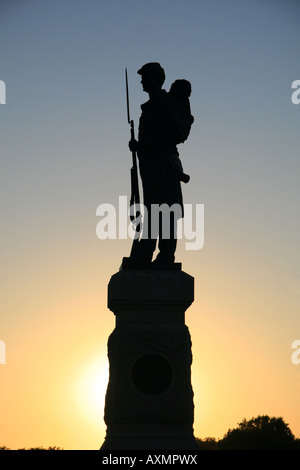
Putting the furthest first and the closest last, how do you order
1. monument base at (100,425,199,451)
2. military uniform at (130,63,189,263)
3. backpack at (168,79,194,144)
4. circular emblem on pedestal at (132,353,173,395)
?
backpack at (168,79,194,144) → military uniform at (130,63,189,263) → circular emblem on pedestal at (132,353,173,395) → monument base at (100,425,199,451)

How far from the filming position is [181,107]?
18.0m

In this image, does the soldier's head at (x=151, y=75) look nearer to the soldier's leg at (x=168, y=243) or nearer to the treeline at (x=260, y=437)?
the soldier's leg at (x=168, y=243)

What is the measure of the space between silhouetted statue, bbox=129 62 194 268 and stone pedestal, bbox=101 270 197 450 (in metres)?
0.72

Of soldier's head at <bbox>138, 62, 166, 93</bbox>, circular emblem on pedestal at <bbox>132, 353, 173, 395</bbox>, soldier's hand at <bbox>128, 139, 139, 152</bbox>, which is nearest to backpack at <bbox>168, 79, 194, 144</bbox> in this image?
soldier's head at <bbox>138, 62, 166, 93</bbox>

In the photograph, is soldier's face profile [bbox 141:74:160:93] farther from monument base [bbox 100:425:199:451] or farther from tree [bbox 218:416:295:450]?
tree [bbox 218:416:295:450]

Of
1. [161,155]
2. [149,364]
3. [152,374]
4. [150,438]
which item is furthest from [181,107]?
[150,438]

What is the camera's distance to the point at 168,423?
16266mm

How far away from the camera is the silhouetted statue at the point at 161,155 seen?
17547 millimetres

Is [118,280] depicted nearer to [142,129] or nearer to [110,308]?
[110,308]

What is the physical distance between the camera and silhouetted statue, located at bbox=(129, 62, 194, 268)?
17.5m

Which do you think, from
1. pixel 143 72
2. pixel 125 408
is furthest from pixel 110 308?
pixel 143 72

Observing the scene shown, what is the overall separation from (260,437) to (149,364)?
1447 inches

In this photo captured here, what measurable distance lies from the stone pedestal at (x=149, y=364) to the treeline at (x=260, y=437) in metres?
32.4
